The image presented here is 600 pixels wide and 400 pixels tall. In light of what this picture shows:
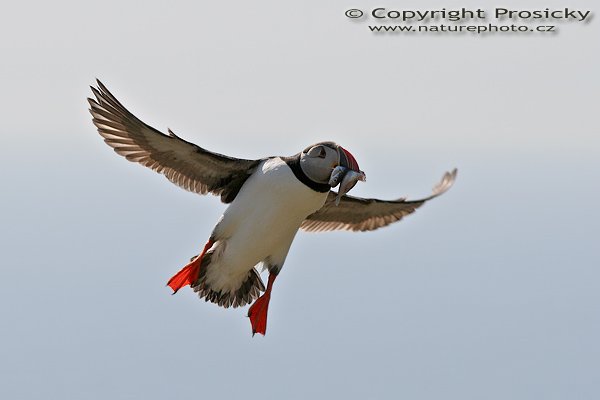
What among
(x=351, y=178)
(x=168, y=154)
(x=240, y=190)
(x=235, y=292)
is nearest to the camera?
(x=351, y=178)

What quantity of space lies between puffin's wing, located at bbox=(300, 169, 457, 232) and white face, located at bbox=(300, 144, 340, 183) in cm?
191

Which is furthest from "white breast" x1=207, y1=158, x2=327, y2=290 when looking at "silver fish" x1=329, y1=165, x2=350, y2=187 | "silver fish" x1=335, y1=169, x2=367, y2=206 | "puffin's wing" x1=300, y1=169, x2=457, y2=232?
"puffin's wing" x1=300, y1=169, x2=457, y2=232

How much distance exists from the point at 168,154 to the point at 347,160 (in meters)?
1.90

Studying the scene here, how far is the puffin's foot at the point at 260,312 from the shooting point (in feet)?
37.3

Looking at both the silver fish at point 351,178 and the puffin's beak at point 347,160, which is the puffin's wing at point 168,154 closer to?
the puffin's beak at point 347,160

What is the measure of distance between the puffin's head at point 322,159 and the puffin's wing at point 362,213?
1910 mm

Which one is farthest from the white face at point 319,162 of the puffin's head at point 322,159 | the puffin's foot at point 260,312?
the puffin's foot at point 260,312

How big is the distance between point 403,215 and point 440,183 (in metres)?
0.53

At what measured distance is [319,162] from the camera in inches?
400

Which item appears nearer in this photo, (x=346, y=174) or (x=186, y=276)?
(x=346, y=174)

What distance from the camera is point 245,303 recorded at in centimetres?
1162

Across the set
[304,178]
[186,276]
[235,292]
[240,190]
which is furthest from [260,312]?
[304,178]

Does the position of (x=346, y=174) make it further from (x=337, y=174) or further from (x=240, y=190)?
(x=240, y=190)

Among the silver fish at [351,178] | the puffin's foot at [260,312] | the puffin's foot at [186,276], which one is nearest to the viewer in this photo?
the silver fish at [351,178]
